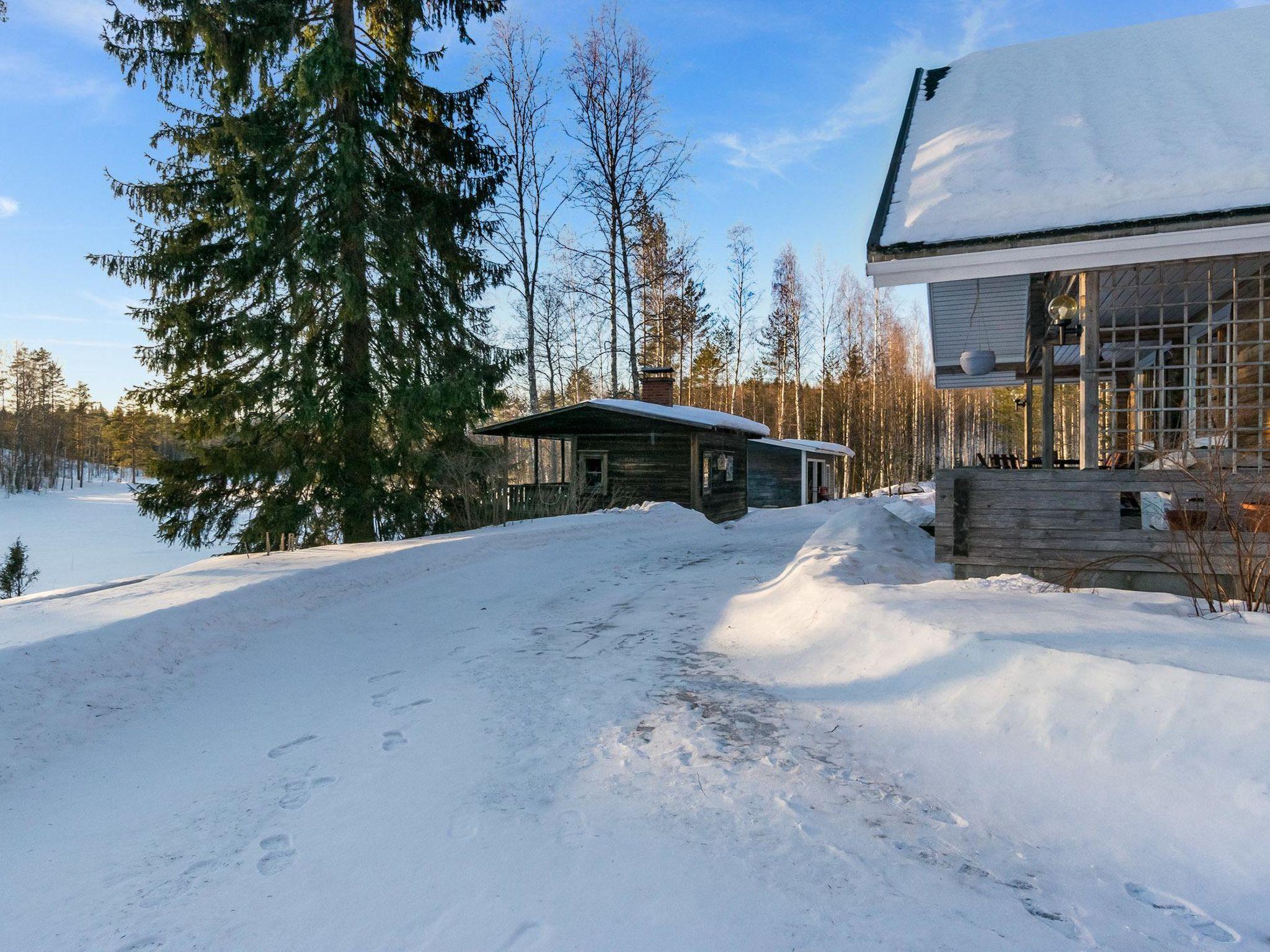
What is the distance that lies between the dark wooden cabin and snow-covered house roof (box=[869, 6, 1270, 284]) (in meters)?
10.6

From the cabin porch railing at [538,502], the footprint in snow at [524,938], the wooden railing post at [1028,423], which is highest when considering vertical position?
the wooden railing post at [1028,423]

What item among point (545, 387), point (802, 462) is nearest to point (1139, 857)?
point (802, 462)

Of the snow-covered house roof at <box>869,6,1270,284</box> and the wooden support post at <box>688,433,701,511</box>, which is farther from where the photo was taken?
the wooden support post at <box>688,433,701,511</box>

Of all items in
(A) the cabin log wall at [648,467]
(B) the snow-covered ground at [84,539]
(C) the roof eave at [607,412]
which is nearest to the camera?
(C) the roof eave at [607,412]

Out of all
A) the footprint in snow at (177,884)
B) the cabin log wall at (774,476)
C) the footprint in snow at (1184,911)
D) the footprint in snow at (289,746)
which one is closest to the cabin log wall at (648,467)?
the cabin log wall at (774,476)

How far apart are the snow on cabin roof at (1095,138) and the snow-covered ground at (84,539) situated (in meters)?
14.1

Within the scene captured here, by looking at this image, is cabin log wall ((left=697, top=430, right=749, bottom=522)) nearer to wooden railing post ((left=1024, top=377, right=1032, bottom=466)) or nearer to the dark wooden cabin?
the dark wooden cabin

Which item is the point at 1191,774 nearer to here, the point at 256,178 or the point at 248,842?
the point at 248,842

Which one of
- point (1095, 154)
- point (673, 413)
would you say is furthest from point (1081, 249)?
point (673, 413)

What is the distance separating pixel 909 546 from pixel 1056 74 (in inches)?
278

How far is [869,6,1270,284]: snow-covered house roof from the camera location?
6.15m

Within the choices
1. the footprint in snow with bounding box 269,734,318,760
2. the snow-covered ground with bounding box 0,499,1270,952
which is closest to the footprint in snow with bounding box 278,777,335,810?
the snow-covered ground with bounding box 0,499,1270,952

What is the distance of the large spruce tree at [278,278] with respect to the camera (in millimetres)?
12703

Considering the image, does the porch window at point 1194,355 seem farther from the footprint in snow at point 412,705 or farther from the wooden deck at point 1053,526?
the footprint in snow at point 412,705
